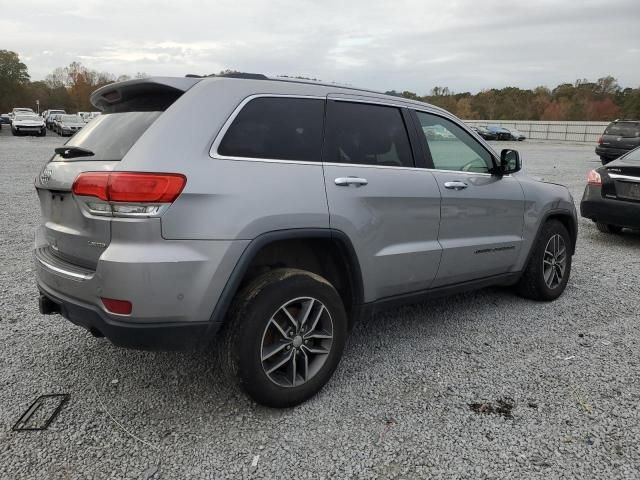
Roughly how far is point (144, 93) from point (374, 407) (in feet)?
7.31

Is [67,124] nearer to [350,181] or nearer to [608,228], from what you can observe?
[608,228]

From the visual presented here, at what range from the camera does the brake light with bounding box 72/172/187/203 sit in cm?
261

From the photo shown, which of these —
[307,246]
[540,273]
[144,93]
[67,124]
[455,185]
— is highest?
[144,93]

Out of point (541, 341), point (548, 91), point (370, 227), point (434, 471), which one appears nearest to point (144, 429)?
point (434, 471)

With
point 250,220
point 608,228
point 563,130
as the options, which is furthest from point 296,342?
point 563,130

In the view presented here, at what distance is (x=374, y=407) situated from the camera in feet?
10.3

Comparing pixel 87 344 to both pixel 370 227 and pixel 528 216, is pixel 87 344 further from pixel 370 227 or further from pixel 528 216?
pixel 528 216

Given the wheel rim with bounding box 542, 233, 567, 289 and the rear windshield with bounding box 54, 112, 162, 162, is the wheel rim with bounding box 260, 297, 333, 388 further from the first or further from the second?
the wheel rim with bounding box 542, 233, 567, 289

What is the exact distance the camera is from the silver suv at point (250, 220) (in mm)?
2658

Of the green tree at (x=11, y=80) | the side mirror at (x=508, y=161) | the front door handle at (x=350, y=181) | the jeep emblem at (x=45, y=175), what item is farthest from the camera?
the green tree at (x=11, y=80)

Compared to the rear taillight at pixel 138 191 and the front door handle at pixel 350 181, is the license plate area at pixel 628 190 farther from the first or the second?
the rear taillight at pixel 138 191

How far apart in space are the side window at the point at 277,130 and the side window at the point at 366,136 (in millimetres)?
104

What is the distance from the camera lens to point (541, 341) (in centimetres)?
412

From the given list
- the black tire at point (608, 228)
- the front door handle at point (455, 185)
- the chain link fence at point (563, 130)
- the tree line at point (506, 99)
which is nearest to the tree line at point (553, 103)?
the tree line at point (506, 99)
